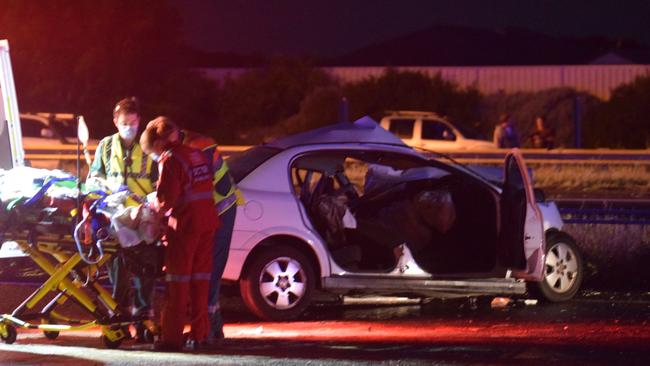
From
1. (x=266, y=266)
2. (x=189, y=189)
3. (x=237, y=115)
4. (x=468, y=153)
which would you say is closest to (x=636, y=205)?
(x=468, y=153)

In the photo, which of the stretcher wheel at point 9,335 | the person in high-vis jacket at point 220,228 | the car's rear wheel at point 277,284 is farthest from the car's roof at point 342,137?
the stretcher wheel at point 9,335

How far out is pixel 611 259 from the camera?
13812mm

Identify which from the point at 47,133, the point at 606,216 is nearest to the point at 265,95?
the point at 47,133

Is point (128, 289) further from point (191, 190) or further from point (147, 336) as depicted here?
point (191, 190)

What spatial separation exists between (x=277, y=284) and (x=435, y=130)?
19.9 metres

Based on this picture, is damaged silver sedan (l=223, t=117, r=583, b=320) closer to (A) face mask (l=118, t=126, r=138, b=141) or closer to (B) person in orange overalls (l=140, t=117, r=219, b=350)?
(A) face mask (l=118, t=126, r=138, b=141)

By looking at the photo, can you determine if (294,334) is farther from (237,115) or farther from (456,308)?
(237,115)

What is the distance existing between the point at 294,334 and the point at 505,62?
2361 inches

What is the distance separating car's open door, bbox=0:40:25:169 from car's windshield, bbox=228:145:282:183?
1.75 meters

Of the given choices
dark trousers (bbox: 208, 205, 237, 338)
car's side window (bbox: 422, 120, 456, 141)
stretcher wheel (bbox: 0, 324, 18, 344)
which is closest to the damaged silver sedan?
dark trousers (bbox: 208, 205, 237, 338)

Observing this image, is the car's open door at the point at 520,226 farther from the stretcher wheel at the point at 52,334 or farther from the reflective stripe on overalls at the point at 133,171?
the stretcher wheel at the point at 52,334

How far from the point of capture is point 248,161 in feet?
37.5

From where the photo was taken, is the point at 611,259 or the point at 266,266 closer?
the point at 266,266

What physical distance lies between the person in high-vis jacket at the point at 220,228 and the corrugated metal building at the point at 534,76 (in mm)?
34302
